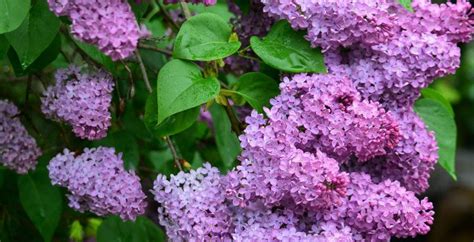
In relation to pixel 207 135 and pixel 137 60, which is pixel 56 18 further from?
pixel 207 135

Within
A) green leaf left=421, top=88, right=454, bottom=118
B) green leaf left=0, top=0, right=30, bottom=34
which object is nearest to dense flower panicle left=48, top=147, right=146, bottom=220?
green leaf left=0, top=0, right=30, bottom=34

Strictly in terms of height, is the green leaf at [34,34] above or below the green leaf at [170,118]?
above

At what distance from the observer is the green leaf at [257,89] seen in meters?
1.16

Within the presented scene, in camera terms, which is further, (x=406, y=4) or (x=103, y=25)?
(x=406, y=4)

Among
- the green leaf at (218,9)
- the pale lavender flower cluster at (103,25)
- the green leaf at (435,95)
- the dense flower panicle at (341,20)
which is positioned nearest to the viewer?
the pale lavender flower cluster at (103,25)

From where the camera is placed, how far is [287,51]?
1149mm

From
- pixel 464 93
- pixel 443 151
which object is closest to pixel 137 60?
pixel 443 151

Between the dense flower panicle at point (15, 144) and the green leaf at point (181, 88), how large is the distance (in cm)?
31

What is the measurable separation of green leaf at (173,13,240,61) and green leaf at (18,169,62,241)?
374 mm

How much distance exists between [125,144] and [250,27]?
29 cm

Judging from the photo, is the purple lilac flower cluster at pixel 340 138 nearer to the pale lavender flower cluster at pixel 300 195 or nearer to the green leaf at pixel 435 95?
the pale lavender flower cluster at pixel 300 195

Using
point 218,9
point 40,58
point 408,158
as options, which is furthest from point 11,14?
point 218,9

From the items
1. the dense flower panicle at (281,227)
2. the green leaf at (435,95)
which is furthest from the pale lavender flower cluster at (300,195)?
the green leaf at (435,95)

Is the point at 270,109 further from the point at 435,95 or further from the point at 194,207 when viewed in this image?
the point at 435,95
